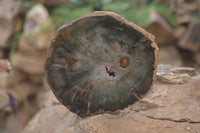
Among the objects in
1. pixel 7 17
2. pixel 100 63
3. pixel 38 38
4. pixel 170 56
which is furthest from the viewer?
pixel 170 56

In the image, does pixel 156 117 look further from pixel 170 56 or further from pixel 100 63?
pixel 170 56

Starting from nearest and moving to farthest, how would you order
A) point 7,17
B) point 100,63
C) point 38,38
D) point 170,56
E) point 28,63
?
point 100,63 < point 38,38 < point 7,17 < point 28,63 < point 170,56

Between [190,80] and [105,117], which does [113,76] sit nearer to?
[105,117]

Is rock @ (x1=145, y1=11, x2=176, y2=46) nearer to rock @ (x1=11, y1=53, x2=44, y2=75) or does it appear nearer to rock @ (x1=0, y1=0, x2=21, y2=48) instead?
rock @ (x1=11, y1=53, x2=44, y2=75)

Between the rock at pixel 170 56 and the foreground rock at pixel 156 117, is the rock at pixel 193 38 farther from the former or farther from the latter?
the foreground rock at pixel 156 117

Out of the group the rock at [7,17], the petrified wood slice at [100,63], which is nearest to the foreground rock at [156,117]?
the petrified wood slice at [100,63]

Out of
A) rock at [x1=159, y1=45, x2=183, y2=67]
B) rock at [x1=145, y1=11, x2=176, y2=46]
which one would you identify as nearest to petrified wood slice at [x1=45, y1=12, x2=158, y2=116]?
rock at [x1=145, y1=11, x2=176, y2=46]

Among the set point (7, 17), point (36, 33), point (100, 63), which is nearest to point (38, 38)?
point (36, 33)
